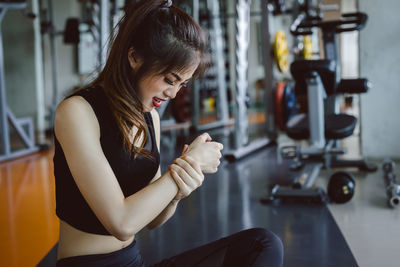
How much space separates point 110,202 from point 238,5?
3275 mm

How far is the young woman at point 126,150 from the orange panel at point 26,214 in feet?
3.05

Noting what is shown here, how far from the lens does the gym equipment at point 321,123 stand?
2297 millimetres

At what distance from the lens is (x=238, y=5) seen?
376 centimetres

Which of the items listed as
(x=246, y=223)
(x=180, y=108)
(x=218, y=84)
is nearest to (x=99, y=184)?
(x=246, y=223)

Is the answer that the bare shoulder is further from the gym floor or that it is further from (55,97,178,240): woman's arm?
the gym floor

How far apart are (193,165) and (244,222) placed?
130cm

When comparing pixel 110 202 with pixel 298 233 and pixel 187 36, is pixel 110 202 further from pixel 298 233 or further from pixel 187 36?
pixel 298 233

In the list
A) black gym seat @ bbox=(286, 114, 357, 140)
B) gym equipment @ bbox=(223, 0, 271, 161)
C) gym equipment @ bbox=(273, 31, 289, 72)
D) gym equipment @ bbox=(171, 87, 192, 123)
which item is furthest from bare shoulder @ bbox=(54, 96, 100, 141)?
gym equipment @ bbox=(171, 87, 192, 123)

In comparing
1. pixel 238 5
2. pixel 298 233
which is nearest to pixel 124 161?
pixel 298 233

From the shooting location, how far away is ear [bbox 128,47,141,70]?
0.84m

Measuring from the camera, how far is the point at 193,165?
0.81 m

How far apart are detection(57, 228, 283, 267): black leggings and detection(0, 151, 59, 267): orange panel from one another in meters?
0.87

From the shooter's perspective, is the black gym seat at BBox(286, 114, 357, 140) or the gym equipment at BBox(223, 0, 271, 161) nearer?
the black gym seat at BBox(286, 114, 357, 140)

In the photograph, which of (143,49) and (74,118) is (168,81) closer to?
(143,49)
